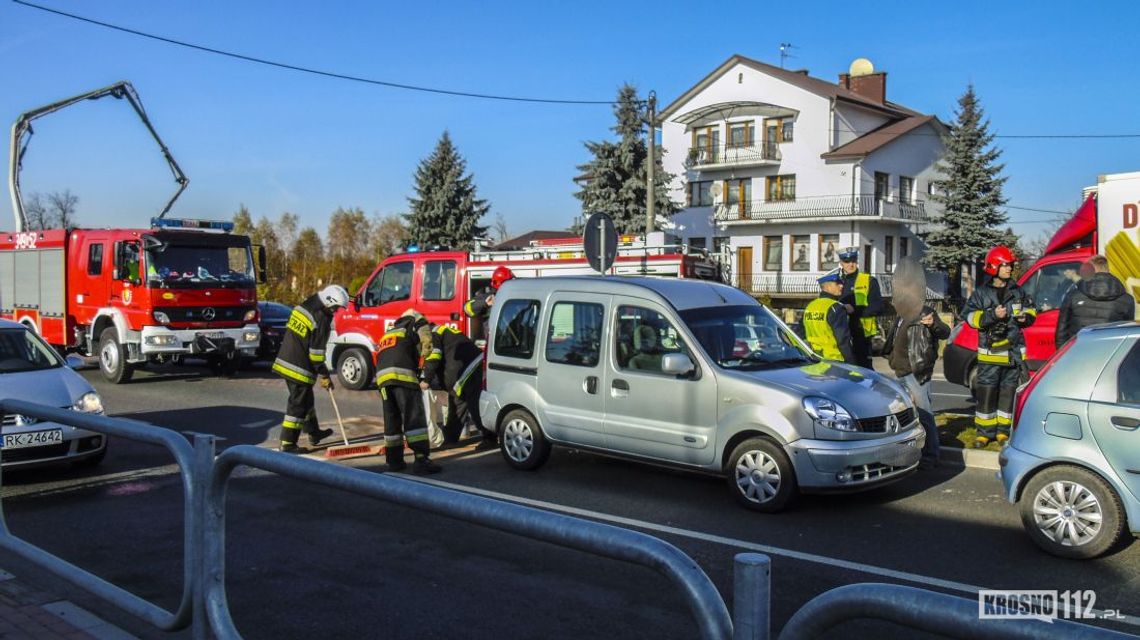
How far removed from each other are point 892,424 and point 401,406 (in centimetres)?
451

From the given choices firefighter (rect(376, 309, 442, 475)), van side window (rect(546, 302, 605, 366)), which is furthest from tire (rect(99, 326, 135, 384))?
van side window (rect(546, 302, 605, 366))

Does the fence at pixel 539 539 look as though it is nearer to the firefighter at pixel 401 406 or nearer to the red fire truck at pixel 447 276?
the firefighter at pixel 401 406

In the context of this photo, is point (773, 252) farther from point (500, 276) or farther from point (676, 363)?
point (676, 363)

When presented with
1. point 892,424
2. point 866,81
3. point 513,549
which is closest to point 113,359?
point 892,424

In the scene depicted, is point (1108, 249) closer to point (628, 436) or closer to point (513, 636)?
point (628, 436)

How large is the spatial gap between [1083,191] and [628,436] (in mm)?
9599

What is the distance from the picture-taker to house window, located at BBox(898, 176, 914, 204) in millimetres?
47031

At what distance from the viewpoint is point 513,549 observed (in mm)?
3387

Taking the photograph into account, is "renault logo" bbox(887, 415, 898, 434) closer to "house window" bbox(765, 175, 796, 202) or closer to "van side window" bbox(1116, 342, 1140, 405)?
"van side window" bbox(1116, 342, 1140, 405)

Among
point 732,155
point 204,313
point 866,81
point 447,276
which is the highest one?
point 866,81

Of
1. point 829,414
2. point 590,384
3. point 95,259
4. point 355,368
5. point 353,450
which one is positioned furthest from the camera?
point 95,259

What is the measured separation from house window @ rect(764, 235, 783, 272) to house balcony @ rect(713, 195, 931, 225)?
1218 millimetres

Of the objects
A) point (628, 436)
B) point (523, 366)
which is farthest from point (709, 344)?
point (523, 366)

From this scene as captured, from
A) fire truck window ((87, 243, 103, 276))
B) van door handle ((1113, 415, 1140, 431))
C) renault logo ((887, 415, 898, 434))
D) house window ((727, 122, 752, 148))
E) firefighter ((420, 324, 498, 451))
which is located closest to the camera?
van door handle ((1113, 415, 1140, 431))
